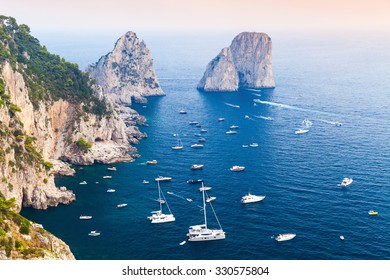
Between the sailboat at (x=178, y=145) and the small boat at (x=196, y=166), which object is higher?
the sailboat at (x=178, y=145)

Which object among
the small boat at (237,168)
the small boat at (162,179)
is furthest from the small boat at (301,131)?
the small boat at (162,179)

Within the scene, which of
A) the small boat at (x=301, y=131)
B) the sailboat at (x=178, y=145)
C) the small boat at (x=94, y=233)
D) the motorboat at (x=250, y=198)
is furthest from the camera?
the small boat at (x=301, y=131)

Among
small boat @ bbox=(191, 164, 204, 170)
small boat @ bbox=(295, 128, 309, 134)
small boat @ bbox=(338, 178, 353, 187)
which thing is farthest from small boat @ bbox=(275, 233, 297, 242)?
small boat @ bbox=(295, 128, 309, 134)

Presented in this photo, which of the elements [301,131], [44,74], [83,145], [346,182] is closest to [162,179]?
[83,145]

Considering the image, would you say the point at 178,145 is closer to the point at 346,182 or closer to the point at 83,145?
the point at 83,145

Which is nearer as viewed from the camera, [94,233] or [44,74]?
[94,233]

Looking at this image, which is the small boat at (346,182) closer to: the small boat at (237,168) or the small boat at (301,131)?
the small boat at (237,168)

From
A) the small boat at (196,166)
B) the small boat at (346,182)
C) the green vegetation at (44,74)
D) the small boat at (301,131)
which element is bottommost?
the small boat at (346,182)

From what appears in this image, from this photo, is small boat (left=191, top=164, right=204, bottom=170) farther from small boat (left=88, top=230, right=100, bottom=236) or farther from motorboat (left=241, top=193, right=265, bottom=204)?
small boat (left=88, top=230, right=100, bottom=236)
